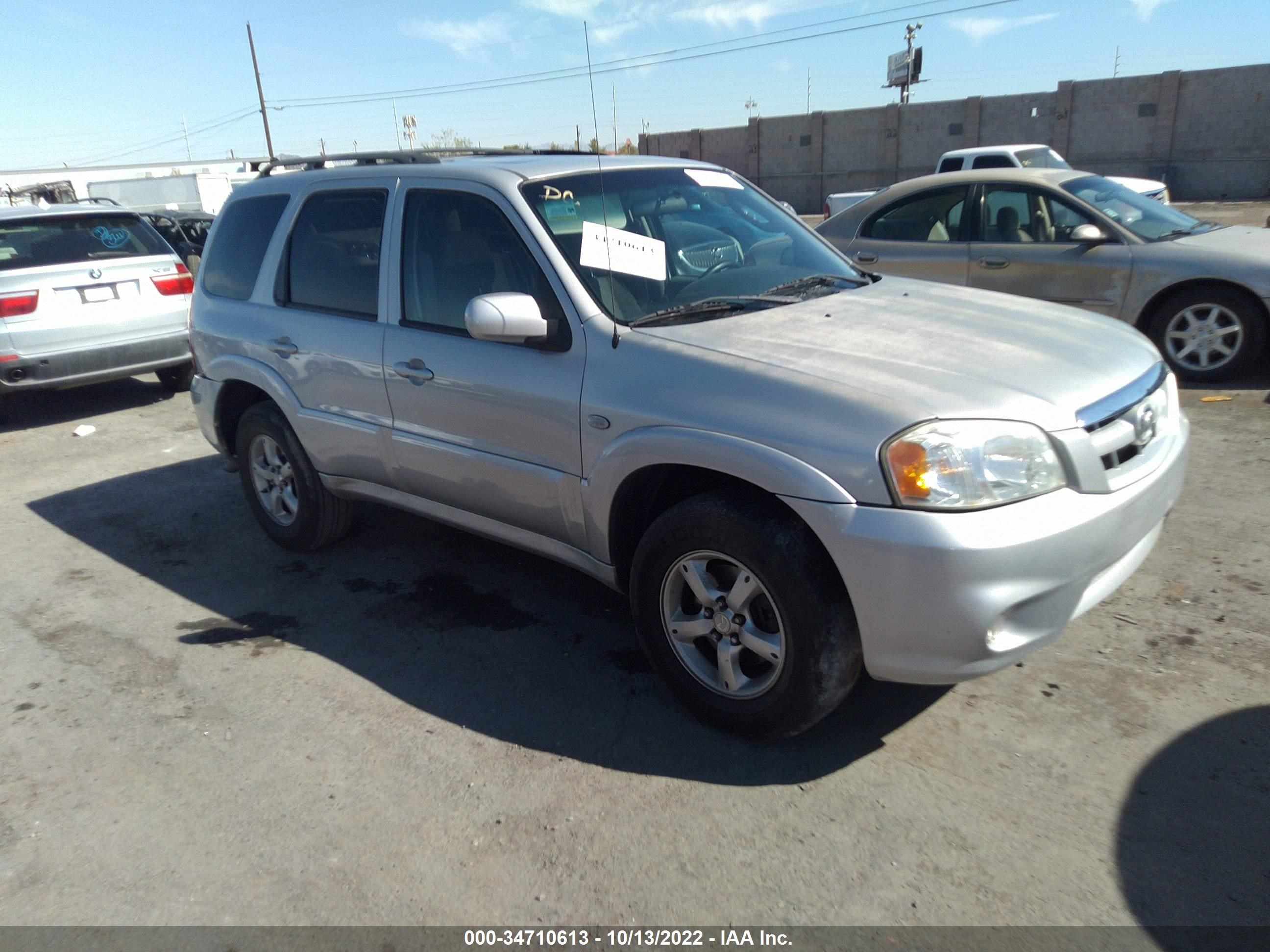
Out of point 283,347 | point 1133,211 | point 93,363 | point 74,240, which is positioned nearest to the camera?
point 283,347

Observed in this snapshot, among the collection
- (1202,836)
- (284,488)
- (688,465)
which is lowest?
(1202,836)

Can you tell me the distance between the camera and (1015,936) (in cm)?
230

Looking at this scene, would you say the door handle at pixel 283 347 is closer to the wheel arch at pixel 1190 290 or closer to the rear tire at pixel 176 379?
the rear tire at pixel 176 379

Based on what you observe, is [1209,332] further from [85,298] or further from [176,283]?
[85,298]

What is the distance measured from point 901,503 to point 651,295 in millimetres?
1344

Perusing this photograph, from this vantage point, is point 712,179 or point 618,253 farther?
point 712,179

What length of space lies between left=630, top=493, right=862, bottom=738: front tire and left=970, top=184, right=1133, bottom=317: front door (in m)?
5.31

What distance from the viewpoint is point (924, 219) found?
7.81 metres

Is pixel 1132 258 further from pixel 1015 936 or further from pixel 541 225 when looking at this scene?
pixel 1015 936

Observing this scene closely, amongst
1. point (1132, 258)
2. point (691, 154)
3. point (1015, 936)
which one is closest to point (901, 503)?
point (1015, 936)

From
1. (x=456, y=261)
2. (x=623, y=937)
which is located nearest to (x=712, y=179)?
(x=456, y=261)

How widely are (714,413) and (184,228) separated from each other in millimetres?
16320

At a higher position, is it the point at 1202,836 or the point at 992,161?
the point at 992,161

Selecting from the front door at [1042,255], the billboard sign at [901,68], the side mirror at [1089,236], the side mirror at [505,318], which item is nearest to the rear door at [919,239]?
the front door at [1042,255]
